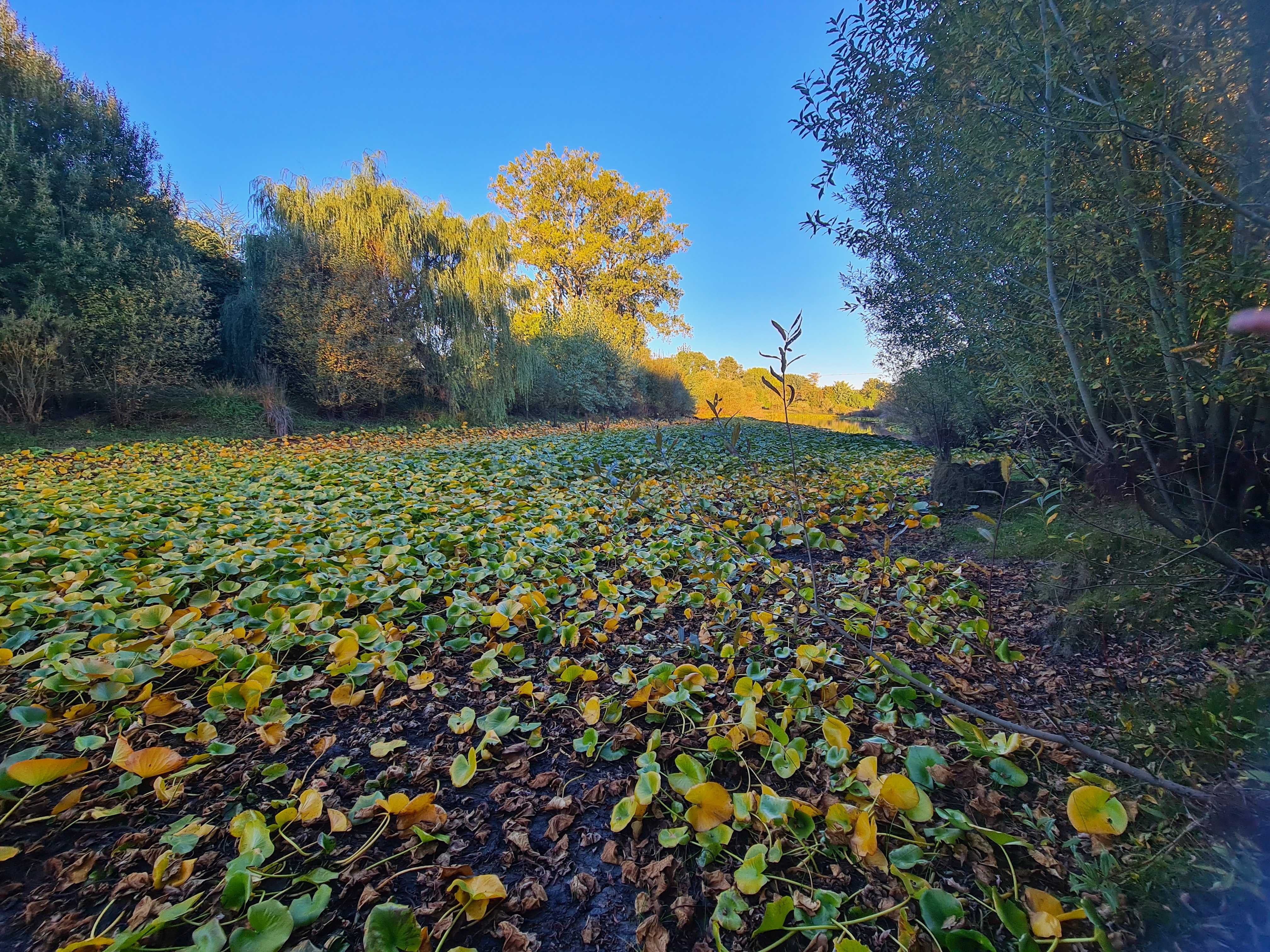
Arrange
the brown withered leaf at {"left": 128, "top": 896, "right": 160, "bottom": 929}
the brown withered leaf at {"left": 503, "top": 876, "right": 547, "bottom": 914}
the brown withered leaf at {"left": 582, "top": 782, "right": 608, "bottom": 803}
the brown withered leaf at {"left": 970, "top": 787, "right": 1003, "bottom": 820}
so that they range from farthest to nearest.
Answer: the brown withered leaf at {"left": 582, "top": 782, "right": 608, "bottom": 803}, the brown withered leaf at {"left": 970, "top": 787, "right": 1003, "bottom": 820}, the brown withered leaf at {"left": 503, "top": 876, "right": 547, "bottom": 914}, the brown withered leaf at {"left": 128, "top": 896, "right": 160, "bottom": 929}

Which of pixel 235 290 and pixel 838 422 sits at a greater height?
pixel 235 290

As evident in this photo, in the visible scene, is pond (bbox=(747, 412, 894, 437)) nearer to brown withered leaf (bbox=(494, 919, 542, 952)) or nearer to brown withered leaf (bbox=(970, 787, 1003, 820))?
brown withered leaf (bbox=(970, 787, 1003, 820))

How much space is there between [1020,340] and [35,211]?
1206cm

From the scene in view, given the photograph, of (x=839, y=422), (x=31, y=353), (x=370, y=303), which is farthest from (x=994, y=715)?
(x=839, y=422)

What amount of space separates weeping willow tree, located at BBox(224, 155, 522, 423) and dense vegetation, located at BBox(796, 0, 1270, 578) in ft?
31.1

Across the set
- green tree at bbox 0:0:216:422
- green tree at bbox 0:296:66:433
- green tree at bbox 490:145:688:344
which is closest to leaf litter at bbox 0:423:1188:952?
green tree at bbox 0:296:66:433

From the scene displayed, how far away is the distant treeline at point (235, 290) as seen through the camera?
23.9ft

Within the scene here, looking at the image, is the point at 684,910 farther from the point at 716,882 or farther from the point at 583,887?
the point at 583,887

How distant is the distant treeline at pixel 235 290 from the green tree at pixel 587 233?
683 centimetres

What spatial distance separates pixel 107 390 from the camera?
7.91 m

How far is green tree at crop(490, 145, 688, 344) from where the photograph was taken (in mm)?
20812

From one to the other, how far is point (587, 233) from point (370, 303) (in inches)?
542

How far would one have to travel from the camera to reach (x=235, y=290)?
11.0 metres

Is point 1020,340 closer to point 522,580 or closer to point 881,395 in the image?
point 522,580
